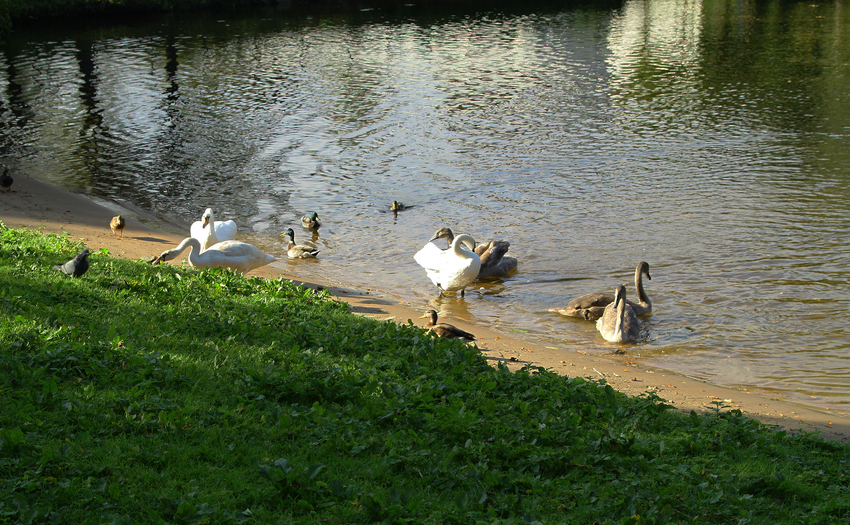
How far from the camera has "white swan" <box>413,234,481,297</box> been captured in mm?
12492

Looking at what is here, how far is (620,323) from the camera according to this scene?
10578 mm

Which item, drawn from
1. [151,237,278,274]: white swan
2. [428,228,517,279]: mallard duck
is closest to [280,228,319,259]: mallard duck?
[151,237,278,274]: white swan

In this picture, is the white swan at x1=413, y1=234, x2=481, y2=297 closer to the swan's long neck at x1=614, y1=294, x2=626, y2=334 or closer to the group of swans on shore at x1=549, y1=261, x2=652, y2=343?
the group of swans on shore at x1=549, y1=261, x2=652, y2=343

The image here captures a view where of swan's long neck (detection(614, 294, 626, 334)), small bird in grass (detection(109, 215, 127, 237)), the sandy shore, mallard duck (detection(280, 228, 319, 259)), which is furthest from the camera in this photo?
mallard duck (detection(280, 228, 319, 259))

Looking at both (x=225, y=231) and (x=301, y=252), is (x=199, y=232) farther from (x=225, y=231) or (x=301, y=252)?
(x=301, y=252)

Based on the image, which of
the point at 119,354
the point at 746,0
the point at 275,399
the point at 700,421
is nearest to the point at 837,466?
the point at 700,421

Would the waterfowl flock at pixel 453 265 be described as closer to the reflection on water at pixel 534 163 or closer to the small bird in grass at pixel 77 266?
the small bird in grass at pixel 77 266

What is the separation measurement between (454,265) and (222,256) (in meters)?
4.06

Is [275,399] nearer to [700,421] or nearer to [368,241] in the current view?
[700,421]

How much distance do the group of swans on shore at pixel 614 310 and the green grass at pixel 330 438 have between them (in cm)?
324

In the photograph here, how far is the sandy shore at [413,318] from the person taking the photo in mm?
8062

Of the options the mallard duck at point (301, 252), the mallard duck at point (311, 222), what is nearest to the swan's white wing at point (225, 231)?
the mallard duck at point (301, 252)

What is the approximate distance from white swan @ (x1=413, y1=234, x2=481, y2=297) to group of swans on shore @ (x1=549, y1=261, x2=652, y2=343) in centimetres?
162

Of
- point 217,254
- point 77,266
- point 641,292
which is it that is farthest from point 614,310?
point 77,266
